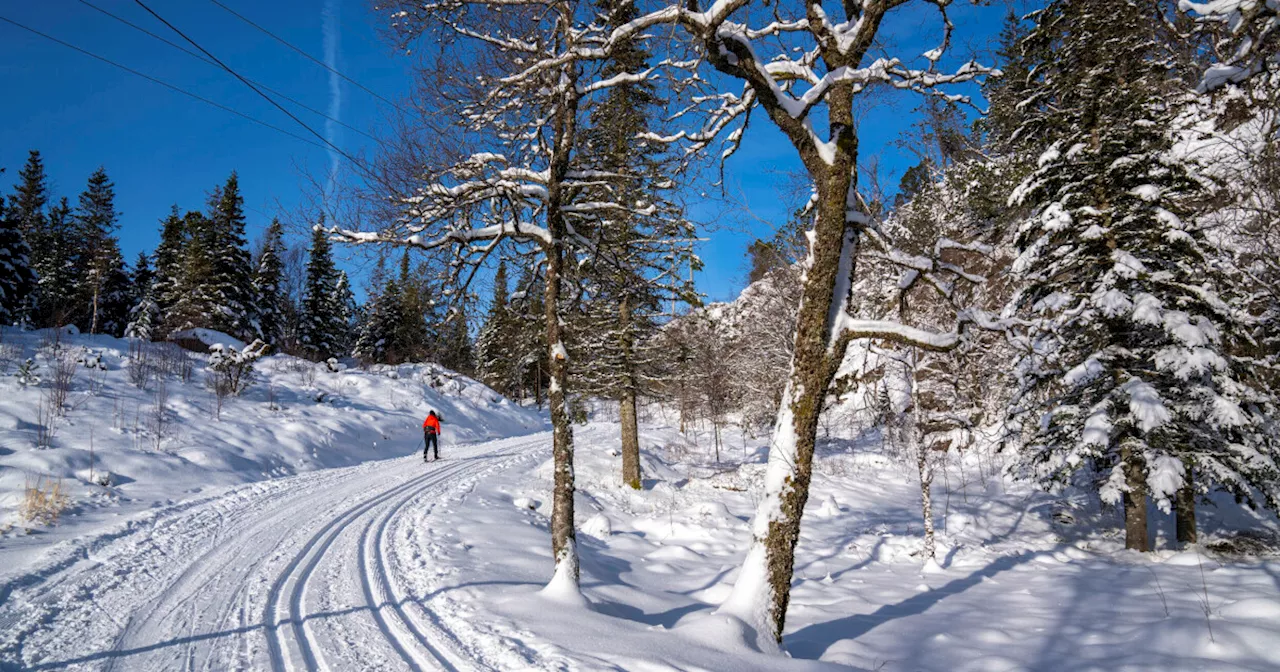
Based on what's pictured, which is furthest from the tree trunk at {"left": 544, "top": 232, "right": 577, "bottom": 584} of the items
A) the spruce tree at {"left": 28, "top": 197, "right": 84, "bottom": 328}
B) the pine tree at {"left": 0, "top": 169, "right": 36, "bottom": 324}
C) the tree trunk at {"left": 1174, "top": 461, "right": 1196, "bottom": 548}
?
the spruce tree at {"left": 28, "top": 197, "right": 84, "bottom": 328}

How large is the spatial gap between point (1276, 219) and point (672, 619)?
20.8 feet

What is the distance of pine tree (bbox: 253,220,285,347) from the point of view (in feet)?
124

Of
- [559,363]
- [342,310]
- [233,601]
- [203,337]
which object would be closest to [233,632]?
[233,601]

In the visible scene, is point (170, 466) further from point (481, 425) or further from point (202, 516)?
point (481, 425)

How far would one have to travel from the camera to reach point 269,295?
40312mm

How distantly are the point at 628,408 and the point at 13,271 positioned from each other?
34308 mm

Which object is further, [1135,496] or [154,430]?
[154,430]

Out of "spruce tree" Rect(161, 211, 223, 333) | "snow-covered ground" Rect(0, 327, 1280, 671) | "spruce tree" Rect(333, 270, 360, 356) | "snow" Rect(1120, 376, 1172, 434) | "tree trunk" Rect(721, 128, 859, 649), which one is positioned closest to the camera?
"snow-covered ground" Rect(0, 327, 1280, 671)

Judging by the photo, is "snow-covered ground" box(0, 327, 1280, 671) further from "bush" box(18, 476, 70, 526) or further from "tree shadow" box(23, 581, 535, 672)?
"bush" box(18, 476, 70, 526)

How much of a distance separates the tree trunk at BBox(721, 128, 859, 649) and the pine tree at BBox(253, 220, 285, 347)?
4129 centimetres

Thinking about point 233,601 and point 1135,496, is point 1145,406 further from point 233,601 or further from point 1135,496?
point 233,601

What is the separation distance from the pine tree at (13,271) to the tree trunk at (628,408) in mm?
31628

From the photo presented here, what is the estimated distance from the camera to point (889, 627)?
21.2 ft

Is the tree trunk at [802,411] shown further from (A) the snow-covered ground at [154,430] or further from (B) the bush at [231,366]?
(B) the bush at [231,366]
